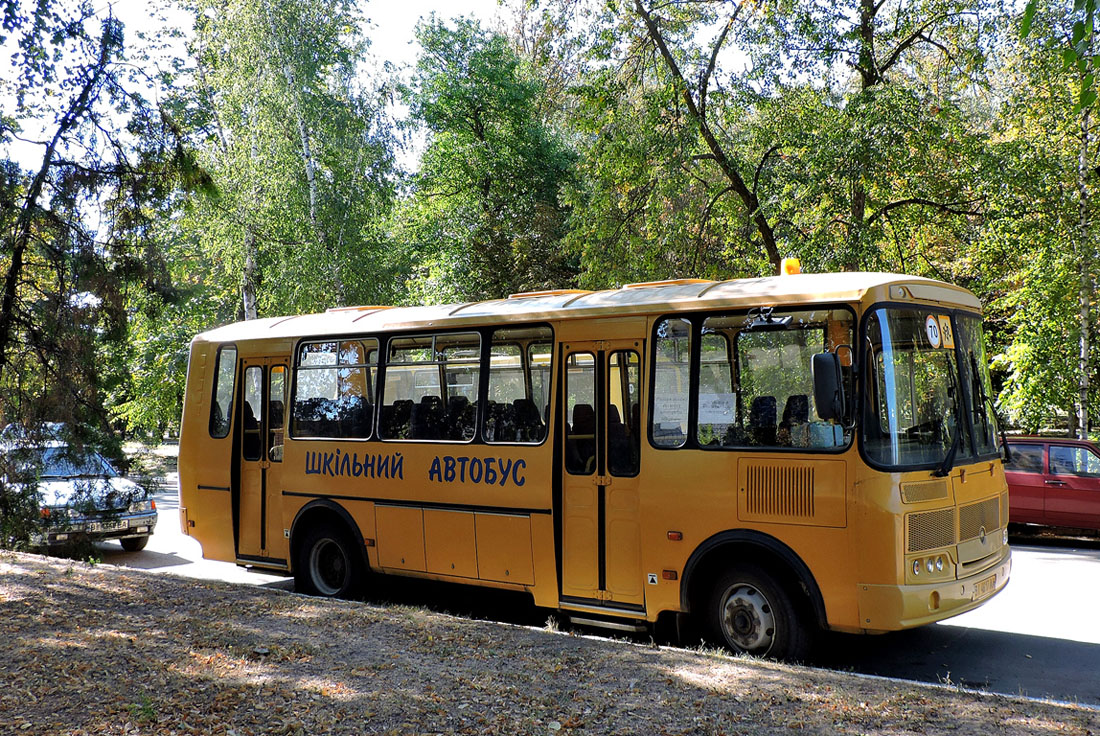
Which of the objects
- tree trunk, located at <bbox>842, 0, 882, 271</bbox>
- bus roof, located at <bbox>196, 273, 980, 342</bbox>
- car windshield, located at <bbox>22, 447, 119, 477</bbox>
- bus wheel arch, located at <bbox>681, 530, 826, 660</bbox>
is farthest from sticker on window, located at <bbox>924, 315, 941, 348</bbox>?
car windshield, located at <bbox>22, 447, 119, 477</bbox>

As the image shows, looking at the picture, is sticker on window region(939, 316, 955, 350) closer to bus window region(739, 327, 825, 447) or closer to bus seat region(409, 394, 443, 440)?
bus window region(739, 327, 825, 447)

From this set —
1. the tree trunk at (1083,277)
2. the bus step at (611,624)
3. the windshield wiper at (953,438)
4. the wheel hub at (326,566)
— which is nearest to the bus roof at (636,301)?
the windshield wiper at (953,438)

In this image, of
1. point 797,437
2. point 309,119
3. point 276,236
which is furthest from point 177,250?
point 797,437

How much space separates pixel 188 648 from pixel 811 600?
4580mm

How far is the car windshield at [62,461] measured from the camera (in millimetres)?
11234

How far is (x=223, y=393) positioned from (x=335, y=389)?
1856 mm

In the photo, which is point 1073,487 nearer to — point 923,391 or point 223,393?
point 923,391

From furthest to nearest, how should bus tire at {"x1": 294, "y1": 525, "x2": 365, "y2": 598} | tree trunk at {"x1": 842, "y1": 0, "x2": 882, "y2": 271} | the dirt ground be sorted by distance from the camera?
tree trunk at {"x1": 842, "y1": 0, "x2": 882, "y2": 271} < bus tire at {"x1": 294, "y1": 525, "x2": 365, "y2": 598} < the dirt ground

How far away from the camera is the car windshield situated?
11.2m

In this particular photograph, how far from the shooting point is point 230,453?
1123cm

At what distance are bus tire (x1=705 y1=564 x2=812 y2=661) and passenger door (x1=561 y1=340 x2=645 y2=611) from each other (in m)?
0.71

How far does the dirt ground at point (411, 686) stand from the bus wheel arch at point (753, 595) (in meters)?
0.67

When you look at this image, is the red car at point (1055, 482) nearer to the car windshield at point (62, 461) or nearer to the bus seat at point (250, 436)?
A: the bus seat at point (250, 436)

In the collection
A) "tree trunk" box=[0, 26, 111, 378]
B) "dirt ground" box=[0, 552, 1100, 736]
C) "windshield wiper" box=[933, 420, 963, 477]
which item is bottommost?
"dirt ground" box=[0, 552, 1100, 736]
